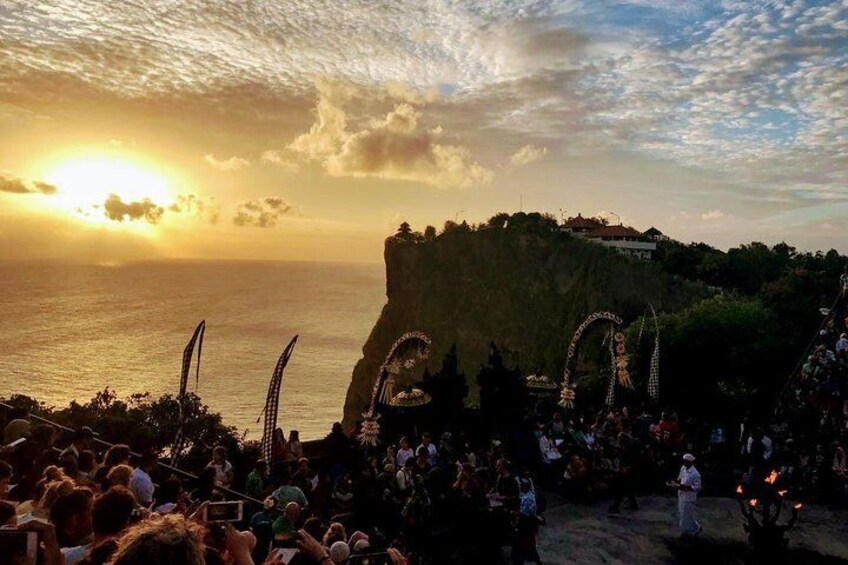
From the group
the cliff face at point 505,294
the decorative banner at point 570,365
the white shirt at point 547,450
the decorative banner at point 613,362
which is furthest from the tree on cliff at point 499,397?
the cliff face at point 505,294

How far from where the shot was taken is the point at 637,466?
14.4m

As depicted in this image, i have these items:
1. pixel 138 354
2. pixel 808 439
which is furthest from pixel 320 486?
pixel 138 354

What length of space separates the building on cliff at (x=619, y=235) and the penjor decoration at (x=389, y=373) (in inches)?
2626

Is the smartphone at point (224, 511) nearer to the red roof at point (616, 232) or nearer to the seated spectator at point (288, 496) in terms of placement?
the seated spectator at point (288, 496)

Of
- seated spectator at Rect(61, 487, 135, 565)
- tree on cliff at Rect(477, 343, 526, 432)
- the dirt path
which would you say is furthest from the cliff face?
seated spectator at Rect(61, 487, 135, 565)

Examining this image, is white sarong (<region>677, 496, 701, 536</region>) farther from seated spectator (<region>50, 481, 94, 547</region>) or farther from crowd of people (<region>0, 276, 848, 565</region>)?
seated spectator (<region>50, 481, 94, 547</region>)

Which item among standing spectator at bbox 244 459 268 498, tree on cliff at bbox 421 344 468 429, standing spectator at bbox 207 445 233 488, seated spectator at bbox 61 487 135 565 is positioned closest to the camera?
seated spectator at bbox 61 487 135 565

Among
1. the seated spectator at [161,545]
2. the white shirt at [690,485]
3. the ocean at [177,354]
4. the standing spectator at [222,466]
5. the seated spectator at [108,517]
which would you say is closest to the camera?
the seated spectator at [161,545]

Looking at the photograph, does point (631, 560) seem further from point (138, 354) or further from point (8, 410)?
point (138, 354)

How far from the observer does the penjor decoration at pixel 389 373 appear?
52.3 feet

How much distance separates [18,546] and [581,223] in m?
105

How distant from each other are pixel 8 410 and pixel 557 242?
204ft

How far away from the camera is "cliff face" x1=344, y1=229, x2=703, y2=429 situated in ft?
205

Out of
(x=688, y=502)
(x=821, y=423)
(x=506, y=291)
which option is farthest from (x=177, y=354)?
(x=688, y=502)
